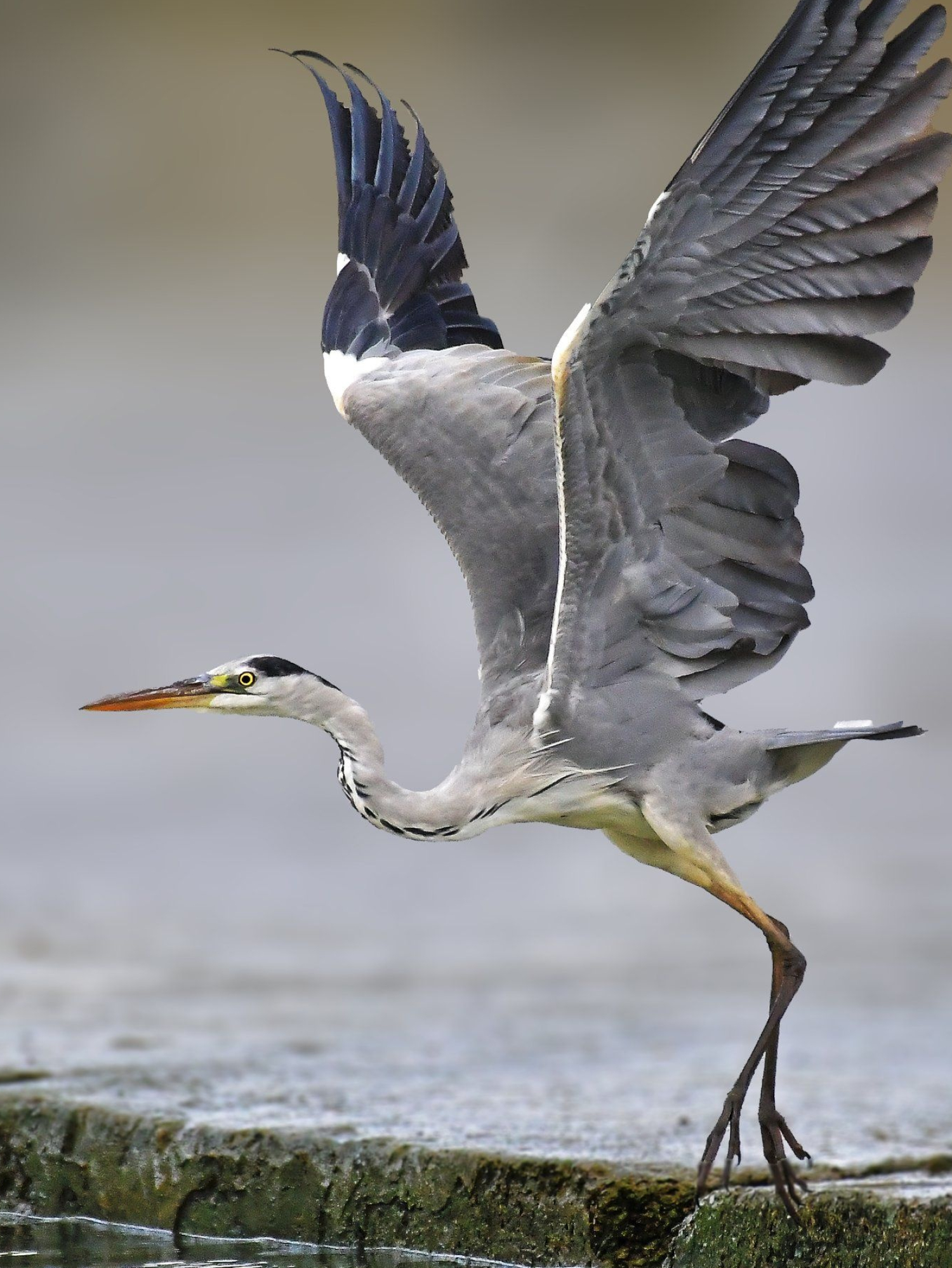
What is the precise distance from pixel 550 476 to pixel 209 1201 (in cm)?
211

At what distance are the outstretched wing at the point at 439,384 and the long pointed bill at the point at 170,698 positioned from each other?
746mm

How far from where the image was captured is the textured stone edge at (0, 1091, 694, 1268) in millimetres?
4641

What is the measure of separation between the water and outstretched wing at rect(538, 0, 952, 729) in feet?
4.91

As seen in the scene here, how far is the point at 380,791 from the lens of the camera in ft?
16.8

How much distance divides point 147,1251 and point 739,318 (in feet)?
8.58

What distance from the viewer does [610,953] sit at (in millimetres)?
8914

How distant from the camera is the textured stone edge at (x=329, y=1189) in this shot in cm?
464

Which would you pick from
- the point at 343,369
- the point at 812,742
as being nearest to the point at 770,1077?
the point at 812,742

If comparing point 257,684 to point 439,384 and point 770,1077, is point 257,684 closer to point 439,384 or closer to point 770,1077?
point 439,384

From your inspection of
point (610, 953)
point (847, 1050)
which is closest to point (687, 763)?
point (847, 1050)

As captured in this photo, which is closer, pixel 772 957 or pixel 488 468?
pixel 772 957

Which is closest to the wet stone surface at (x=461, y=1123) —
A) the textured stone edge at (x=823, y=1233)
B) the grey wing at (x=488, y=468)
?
the textured stone edge at (x=823, y=1233)

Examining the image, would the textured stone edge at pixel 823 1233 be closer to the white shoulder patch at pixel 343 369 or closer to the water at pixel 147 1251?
the water at pixel 147 1251

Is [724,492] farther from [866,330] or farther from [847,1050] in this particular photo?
[847,1050]
